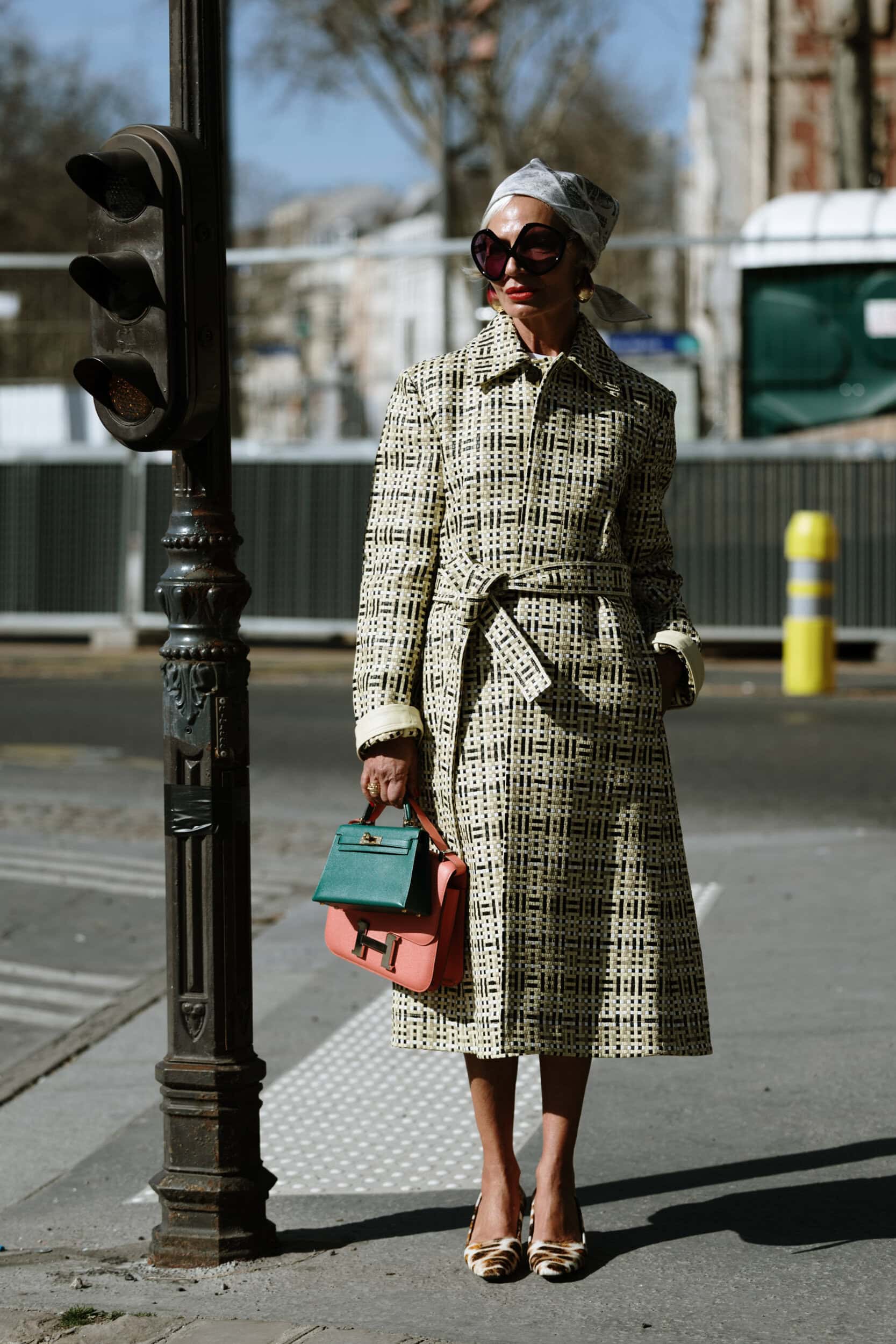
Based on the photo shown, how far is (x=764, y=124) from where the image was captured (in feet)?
107

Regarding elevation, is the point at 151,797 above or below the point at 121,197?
below

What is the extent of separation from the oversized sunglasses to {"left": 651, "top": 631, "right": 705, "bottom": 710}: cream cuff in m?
0.70

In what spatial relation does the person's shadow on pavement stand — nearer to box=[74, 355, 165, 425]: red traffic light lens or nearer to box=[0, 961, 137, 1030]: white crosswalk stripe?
box=[74, 355, 165, 425]: red traffic light lens

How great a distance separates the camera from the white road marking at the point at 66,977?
597 cm

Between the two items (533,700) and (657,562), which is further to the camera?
(657,562)

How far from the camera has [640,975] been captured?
11.4ft

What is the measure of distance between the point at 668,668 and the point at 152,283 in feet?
3.85

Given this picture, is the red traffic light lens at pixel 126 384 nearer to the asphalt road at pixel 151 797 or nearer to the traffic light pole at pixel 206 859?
the traffic light pole at pixel 206 859

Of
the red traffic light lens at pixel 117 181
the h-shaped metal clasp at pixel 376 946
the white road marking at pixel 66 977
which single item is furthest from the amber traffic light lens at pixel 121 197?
the white road marking at pixel 66 977

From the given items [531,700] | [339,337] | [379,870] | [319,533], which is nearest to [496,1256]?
[379,870]

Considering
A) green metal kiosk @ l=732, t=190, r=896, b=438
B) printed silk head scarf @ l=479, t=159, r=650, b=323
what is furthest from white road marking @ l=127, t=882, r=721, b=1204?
green metal kiosk @ l=732, t=190, r=896, b=438

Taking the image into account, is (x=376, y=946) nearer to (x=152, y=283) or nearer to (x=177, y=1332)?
(x=177, y=1332)

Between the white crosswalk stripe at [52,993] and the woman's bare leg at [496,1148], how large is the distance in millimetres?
2300

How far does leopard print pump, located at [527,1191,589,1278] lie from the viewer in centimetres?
346
